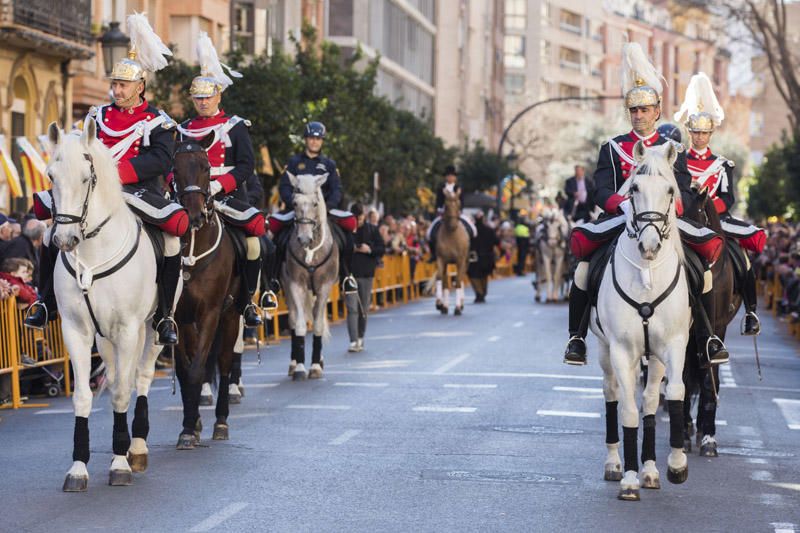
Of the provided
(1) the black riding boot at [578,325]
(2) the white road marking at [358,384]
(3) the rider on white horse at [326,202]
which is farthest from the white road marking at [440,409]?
(1) the black riding boot at [578,325]

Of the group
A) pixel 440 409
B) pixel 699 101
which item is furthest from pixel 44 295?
pixel 699 101

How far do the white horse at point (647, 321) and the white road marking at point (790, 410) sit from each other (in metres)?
5.13

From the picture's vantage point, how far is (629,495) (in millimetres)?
11695

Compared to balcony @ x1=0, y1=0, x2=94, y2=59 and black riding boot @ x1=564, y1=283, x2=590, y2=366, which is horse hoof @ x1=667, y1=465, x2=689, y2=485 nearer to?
black riding boot @ x1=564, y1=283, x2=590, y2=366

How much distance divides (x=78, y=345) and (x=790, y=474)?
5423 millimetres

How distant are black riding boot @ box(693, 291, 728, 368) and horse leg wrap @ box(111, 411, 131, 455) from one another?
4.19m

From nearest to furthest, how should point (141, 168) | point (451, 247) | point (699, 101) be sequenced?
point (141, 168) < point (699, 101) < point (451, 247)

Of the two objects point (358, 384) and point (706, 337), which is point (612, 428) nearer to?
point (706, 337)

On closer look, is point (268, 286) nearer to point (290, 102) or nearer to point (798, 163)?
point (290, 102)

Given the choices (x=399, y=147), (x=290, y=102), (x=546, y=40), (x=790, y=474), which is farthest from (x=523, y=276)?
(x=546, y=40)

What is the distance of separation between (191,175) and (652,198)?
3.81m

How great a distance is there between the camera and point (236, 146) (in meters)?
15.3

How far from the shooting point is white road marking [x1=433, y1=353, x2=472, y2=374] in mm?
21594

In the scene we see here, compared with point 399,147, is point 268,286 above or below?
below
